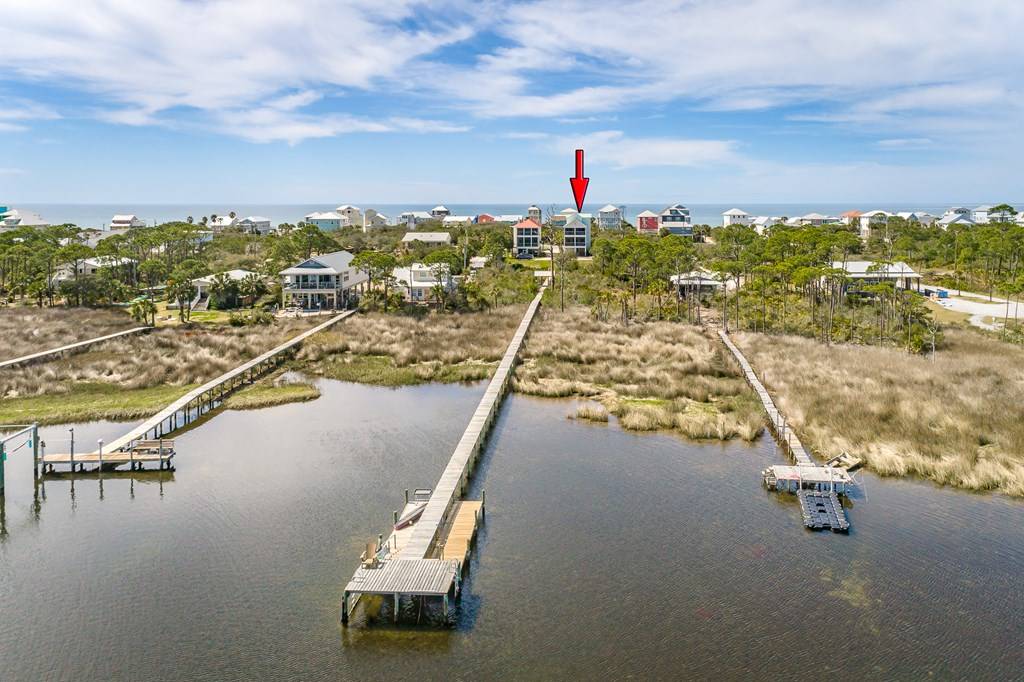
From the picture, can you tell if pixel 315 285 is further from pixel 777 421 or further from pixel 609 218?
pixel 609 218

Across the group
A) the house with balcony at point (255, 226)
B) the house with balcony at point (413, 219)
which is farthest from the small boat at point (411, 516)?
the house with balcony at point (413, 219)

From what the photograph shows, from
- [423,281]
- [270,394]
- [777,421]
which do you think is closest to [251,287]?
[423,281]

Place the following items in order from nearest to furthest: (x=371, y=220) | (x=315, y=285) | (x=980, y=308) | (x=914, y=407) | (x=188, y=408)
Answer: (x=914, y=407) → (x=188, y=408) → (x=980, y=308) → (x=315, y=285) → (x=371, y=220)

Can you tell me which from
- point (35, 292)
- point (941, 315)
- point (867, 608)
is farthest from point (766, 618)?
point (35, 292)

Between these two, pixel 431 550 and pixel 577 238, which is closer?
pixel 431 550

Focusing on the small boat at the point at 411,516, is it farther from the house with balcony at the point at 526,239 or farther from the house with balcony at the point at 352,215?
the house with balcony at the point at 352,215

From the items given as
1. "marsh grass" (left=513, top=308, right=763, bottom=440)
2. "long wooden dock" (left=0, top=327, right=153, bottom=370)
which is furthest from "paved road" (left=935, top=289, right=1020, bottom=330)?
"long wooden dock" (left=0, top=327, right=153, bottom=370)
